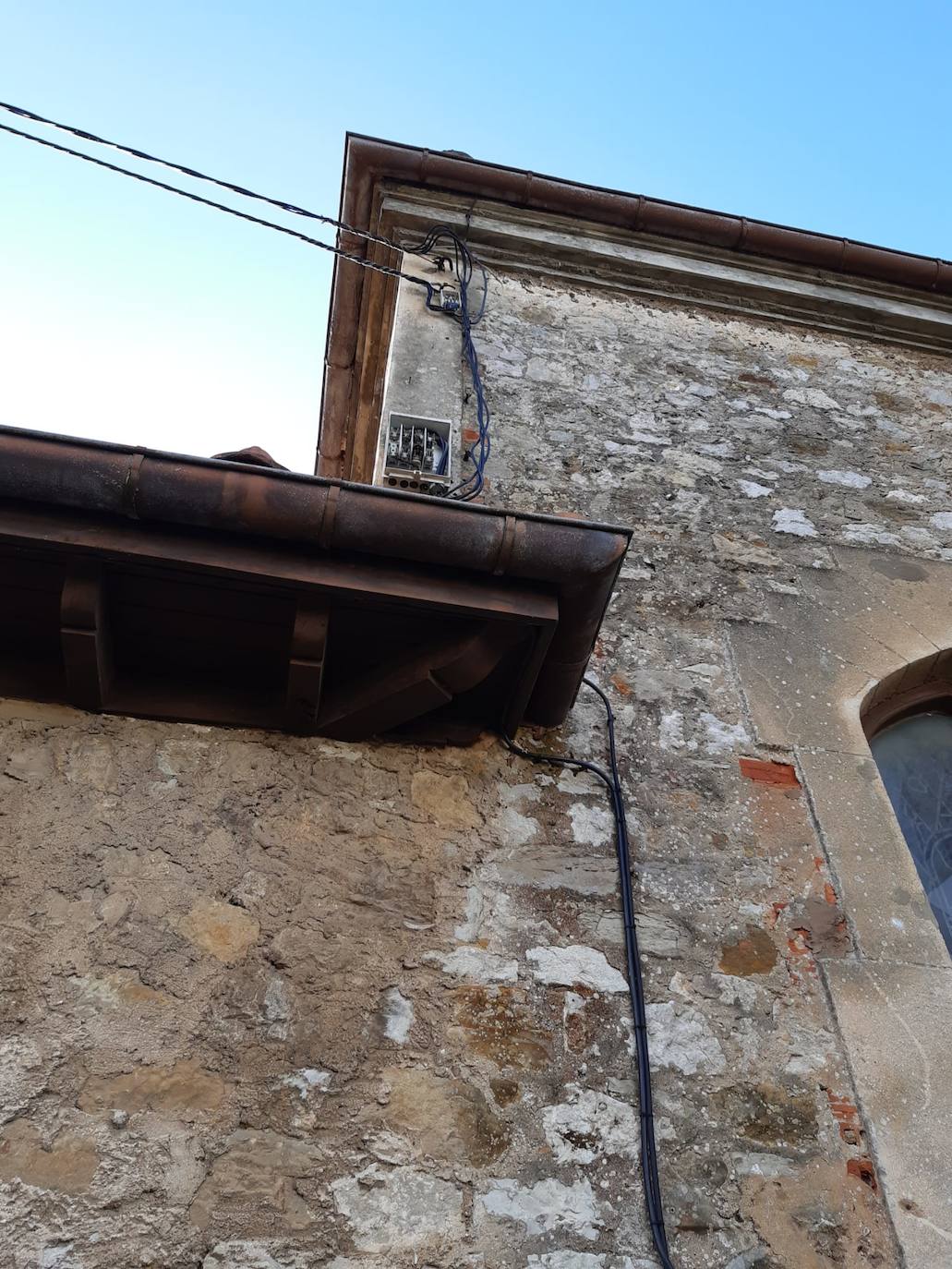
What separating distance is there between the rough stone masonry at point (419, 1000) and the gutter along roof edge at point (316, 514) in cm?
63

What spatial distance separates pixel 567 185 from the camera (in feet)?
17.2

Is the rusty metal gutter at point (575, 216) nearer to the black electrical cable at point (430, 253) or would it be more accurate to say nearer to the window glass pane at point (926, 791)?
the black electrical cable at point (430, 253)

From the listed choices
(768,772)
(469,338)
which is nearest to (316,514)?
(768,772)

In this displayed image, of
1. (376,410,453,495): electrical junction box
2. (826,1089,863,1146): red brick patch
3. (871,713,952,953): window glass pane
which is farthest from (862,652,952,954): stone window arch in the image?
(376,410,453,495): electrical junction box

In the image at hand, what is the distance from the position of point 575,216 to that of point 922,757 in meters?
3.23

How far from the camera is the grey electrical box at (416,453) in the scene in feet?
12.3

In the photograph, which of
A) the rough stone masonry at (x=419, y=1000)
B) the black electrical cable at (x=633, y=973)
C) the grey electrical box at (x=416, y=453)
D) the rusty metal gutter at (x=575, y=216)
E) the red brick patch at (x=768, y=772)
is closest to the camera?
the rough stone masonry at (x=419, y=1000)

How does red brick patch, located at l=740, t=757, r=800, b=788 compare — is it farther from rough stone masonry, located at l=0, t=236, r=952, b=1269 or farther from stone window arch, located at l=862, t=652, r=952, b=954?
stone window arch, located at l=862, t=652, r=952, b=954

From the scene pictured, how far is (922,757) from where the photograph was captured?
12.1 feet

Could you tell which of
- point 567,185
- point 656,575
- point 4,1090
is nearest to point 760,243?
point 567,185

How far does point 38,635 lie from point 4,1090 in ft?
3.89

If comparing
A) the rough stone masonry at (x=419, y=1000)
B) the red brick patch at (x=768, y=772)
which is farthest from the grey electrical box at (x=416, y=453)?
the red brick patch at (x=768, y=772)

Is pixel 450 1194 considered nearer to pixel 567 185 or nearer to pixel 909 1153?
pixel 909 1153

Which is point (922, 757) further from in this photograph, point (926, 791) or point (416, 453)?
point (416, 453)
